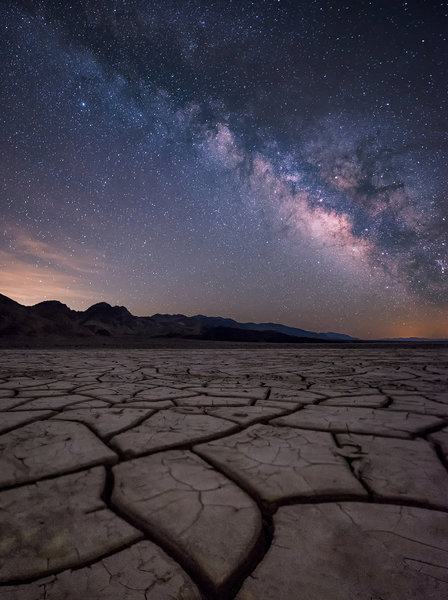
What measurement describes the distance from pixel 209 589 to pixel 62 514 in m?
0.37

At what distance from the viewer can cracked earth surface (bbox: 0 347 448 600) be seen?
49 cm

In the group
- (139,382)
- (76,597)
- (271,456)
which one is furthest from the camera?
(139,382)

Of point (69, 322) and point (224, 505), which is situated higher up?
point (69, 322)

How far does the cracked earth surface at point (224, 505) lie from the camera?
0.49m

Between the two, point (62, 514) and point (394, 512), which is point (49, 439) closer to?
point (62, 514)

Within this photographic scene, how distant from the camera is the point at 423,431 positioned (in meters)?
1.18

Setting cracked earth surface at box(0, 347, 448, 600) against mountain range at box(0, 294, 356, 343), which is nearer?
cracked earth surface at box(0, 347, 448, 600)

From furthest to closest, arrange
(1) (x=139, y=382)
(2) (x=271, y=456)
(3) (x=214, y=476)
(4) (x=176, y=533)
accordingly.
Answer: (1) (x=139, y=382)
(2) (x=271, y=456)
(3) (x=214, y=476)
(4) (x=176, y=533)

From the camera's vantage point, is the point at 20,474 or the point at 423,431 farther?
the point at 423,431

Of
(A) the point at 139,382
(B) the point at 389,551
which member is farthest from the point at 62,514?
(A) the point at 139,382

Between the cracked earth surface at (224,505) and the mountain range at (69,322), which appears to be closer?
the cracked earth surface at (224,505)

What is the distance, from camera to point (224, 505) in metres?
0.69

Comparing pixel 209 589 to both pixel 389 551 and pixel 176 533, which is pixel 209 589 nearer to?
pixel 176 533

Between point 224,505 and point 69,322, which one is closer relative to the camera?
point 224,505
